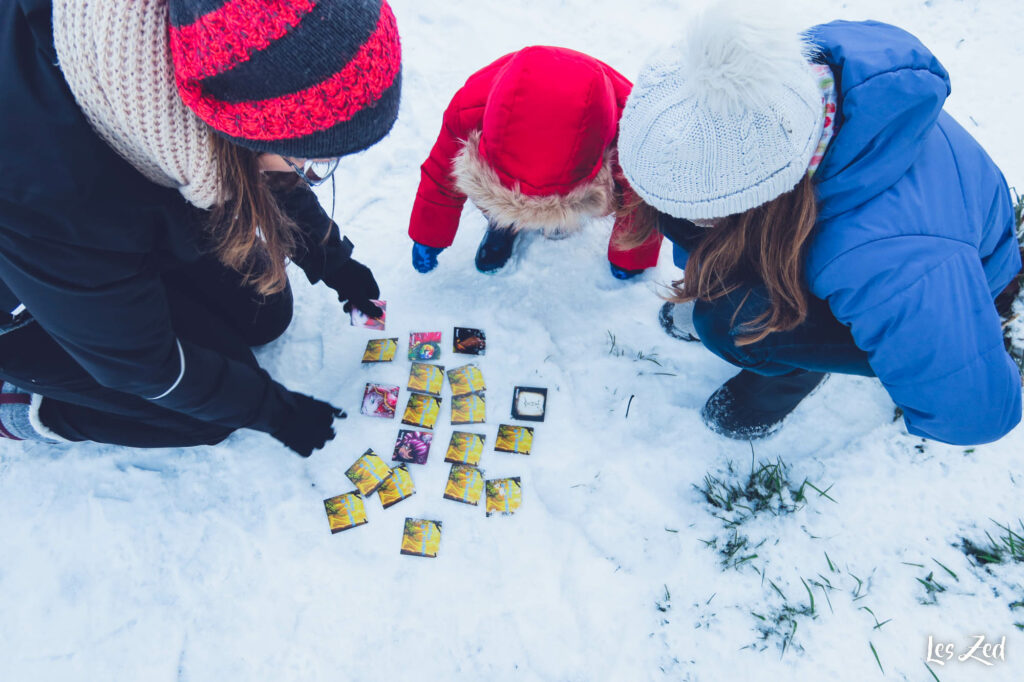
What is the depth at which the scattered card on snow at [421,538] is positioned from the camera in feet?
6.73

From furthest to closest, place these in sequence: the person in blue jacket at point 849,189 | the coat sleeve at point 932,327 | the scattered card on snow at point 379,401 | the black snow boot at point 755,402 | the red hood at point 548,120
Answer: the scattered card on snow at point 379,401 → the black snow boot at point 755,402 → the red hood at point 548,120 → the coat sleeve at point 932,327 → the person in blue jacket at point 849,189

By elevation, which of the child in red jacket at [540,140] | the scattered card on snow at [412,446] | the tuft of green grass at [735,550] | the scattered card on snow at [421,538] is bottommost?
the scattered card on snow at [421,538]

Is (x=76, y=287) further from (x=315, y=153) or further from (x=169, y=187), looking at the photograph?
(x=315, y=153)

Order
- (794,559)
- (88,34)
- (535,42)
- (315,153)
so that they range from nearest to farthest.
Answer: (88,34), (315,153), (794,559), (535,42)

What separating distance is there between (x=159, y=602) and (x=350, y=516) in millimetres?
709

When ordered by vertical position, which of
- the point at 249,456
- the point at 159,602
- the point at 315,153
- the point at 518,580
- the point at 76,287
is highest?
the point at 315,153

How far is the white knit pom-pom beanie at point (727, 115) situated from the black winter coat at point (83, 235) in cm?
115

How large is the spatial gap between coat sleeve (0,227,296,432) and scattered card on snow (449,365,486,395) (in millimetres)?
794

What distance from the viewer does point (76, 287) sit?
1259 mm

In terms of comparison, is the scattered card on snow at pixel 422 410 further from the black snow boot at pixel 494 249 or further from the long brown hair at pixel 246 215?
the long brown hair at pixel 246 215

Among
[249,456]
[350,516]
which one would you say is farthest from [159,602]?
[350,516]

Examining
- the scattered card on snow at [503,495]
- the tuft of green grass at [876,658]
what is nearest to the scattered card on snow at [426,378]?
the scattered card on snow at [503,495]

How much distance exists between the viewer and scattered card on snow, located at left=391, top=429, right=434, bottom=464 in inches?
87.1

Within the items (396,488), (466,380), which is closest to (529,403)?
(466,380)
